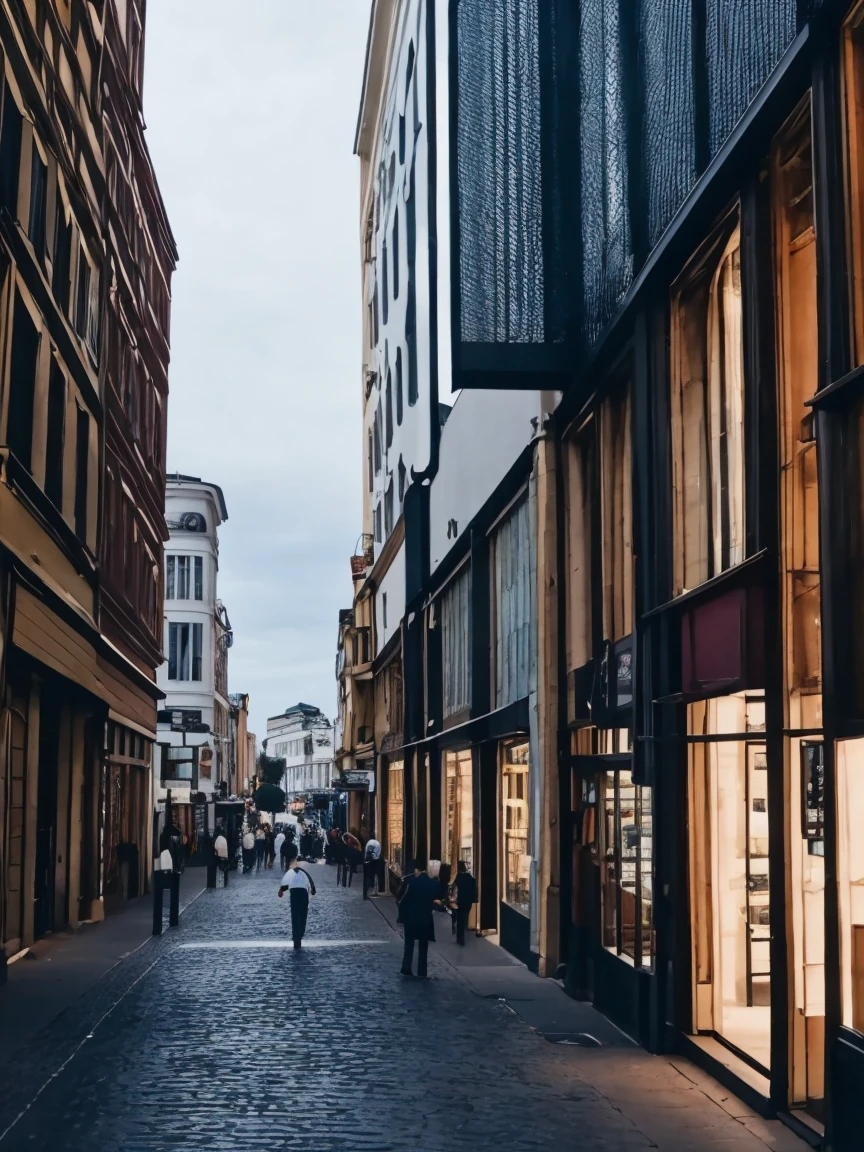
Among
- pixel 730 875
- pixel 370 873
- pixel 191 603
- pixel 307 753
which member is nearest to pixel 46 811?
pixel 370 873

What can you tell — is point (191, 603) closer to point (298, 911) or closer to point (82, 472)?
point (82, 472)

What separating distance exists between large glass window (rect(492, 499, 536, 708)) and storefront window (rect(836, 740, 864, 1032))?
11.9 metres

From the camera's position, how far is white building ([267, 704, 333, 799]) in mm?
172875

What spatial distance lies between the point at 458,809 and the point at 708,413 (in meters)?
18.3

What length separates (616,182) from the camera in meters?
17.6

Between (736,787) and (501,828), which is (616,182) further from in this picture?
(501,828)

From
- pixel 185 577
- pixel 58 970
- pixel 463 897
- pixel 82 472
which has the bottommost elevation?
pixel 58 970

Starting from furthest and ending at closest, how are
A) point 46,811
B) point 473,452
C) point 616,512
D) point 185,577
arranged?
point 185,577 → point 473,452 → point 46,811 → point 616,512

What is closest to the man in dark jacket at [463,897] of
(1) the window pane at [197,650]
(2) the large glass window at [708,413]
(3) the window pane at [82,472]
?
(3) the window pane at [82,472]

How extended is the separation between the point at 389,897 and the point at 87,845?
1107 cm

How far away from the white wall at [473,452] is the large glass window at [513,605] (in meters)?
0.91

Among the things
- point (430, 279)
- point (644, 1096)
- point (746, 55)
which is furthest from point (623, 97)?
point (430, 279)

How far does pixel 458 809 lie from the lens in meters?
31.2

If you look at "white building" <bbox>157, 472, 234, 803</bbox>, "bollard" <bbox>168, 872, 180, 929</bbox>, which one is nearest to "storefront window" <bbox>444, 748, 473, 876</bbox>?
"bollard" <bbox>168, 872, 180, 929</bbox>
